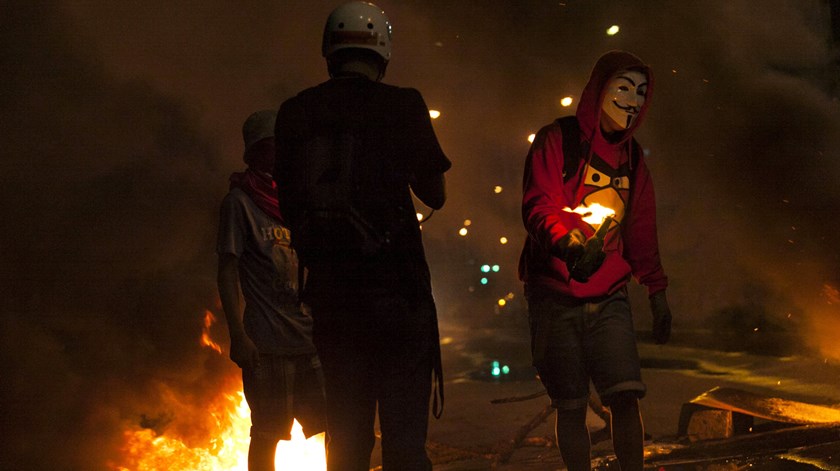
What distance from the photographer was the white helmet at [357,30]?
7.99 ft

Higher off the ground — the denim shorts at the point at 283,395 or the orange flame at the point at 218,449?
the denim shorts at the point at 283,395

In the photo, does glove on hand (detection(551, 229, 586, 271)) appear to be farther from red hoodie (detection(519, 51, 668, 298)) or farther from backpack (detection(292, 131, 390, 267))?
backpack (detection(292, 131, 390, 267))

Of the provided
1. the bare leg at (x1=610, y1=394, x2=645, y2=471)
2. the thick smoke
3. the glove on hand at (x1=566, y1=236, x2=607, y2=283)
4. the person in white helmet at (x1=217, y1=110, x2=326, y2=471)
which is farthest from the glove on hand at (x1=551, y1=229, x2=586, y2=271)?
the thick smoke

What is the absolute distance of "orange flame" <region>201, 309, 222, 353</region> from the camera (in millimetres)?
6338

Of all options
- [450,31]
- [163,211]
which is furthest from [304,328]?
[450,31]

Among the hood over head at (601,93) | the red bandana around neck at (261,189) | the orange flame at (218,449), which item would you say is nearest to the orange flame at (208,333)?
the orange flame at (218,449)

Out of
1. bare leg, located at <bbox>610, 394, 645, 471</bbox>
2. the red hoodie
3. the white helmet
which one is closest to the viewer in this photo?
the white helmet

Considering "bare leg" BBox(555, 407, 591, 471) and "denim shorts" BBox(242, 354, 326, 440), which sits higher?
"denim shorts" BBox(242, 354, 326, 440)

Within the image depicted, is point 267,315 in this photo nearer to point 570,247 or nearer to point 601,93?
point 570,247

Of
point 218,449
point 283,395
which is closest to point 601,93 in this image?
point 283,395

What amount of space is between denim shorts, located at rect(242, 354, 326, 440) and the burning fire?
1406mm

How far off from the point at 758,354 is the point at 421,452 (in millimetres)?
8367

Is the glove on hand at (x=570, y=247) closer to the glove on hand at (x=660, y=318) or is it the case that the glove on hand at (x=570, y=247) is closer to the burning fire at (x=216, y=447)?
the glove on hand at (x=660, y=318)

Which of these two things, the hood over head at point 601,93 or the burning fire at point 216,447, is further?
the burning fire at point 216,447
